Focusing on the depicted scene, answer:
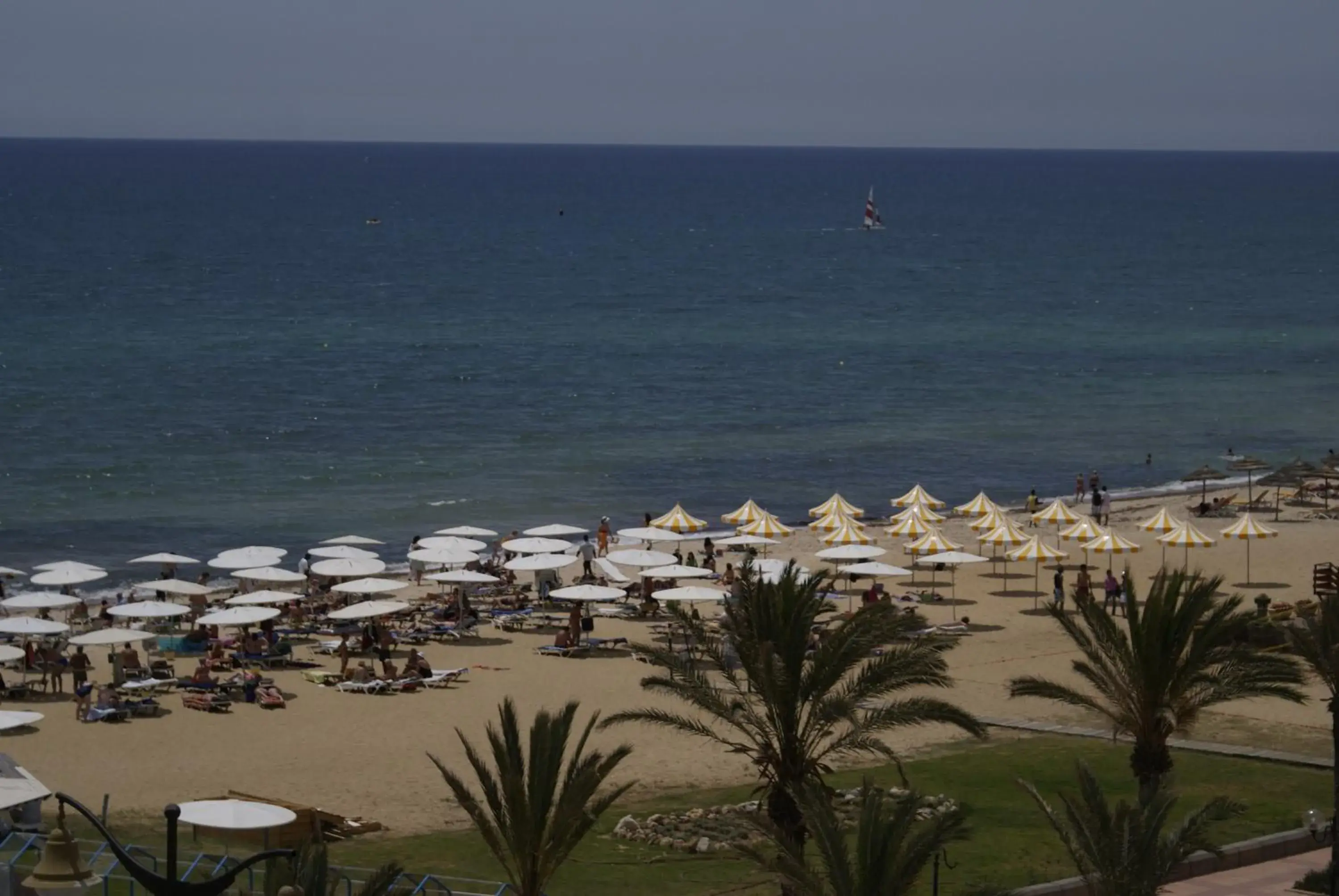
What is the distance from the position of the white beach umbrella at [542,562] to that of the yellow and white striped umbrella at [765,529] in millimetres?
4033

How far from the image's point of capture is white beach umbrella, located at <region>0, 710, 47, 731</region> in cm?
2294

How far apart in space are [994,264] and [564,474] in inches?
3233

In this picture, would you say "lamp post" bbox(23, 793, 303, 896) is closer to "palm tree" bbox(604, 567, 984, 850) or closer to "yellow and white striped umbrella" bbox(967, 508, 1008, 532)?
"palm tree" bbox(604, 567, 984, 850)


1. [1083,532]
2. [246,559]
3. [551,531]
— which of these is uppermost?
[1083,532]

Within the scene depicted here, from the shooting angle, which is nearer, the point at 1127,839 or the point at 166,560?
the point at 1127,839

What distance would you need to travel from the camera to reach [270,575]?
1312 inches

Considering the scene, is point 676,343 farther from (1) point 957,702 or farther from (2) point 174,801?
(2) point 174,801

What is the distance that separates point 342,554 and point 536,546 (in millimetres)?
3627

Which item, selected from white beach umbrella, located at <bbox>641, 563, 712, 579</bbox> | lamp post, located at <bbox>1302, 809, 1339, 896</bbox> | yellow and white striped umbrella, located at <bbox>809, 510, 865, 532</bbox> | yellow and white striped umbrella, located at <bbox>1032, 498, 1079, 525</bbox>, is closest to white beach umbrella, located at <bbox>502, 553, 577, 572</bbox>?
white beach umbrella, located at <bbox>641, 563, 712, 579</bbox>

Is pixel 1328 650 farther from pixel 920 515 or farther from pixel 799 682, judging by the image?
pixel 920 515

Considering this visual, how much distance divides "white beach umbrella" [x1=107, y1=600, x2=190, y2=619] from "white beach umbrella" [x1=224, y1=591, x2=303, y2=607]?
2.85ft

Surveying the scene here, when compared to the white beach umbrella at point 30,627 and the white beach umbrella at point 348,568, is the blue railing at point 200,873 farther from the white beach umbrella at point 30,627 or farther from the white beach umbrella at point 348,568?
the white beach umbrella at point 348,568

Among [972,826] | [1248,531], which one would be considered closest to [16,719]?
[972,826]

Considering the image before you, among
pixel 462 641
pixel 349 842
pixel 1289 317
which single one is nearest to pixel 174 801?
pixel 349 842
